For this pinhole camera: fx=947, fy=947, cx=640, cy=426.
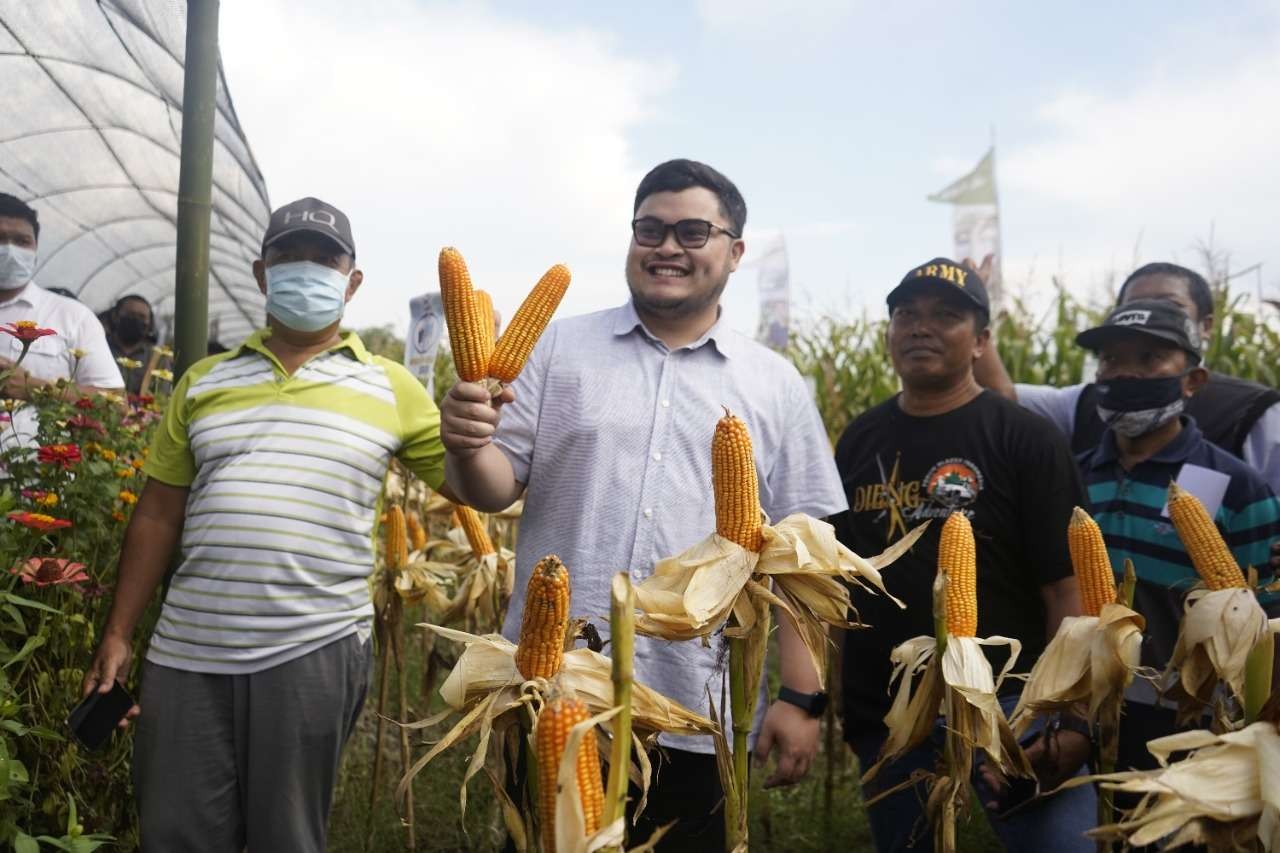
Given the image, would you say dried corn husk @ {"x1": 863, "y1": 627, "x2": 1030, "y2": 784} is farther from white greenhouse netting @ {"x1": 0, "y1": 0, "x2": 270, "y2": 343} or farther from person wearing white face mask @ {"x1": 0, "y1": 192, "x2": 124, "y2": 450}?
white greenhouse netting @ {"x1": 0, "y1": 0, "x2": 270, "y2": 343}

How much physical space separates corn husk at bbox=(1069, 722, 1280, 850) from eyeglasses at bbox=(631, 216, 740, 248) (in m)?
1.54

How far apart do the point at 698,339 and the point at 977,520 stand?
0.91 metres

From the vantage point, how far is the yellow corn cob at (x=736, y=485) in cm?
148

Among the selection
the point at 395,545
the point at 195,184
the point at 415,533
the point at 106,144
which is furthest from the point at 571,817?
the point at 106,144

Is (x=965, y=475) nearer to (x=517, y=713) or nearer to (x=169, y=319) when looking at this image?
(x=517, y=713)

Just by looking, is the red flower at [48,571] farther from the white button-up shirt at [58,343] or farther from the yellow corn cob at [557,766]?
the yellow corn cob at [557,766]

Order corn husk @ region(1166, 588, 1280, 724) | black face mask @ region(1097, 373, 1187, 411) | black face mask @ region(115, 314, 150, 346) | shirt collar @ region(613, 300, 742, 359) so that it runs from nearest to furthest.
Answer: corn husk @ region(1166, 588, 1280, 724) < shirt collar @ region(613, 300, 742, 359) < black face mask @ region(1097, 373, 1187, 411) < black face mask @ region(115, 314, 150, 346)

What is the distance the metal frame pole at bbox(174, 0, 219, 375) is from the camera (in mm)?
2988

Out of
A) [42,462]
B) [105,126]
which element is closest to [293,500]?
[42,462]

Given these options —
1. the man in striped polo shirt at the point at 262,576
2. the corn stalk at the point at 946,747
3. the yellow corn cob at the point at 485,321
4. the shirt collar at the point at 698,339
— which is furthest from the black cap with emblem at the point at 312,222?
the corn stalk at the point at 946,747

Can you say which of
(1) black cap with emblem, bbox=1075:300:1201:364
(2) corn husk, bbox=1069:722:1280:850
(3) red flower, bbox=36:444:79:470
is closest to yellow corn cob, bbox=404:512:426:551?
(3) red flower, bbox=36:444:79:470

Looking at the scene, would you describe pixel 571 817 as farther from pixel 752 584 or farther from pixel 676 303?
pixel 676 303

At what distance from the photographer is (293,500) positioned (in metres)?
2.43

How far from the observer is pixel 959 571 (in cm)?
Result: 175
